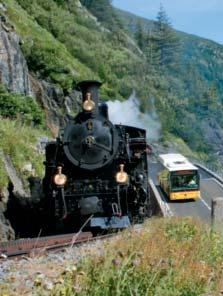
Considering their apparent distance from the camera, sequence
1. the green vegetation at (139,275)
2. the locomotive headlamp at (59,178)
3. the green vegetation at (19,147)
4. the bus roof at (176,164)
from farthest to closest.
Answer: the bus roof at (176,164) < the green vegetation at (19,147) < the locomotive headlamp at (59,178) < the green vegetation at (139,275)

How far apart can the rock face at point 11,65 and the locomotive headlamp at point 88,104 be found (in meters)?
11.3

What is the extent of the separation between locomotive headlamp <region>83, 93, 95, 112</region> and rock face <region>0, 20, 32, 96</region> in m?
11.3

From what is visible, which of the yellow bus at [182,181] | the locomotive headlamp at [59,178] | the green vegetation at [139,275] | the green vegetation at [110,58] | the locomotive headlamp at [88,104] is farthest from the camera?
the green vegetation at [110,58]

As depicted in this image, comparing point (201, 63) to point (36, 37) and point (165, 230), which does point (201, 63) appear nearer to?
point (36, 37)

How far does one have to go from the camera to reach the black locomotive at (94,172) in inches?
549

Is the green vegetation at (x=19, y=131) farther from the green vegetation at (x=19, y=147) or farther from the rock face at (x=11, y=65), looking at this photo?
the rock face at (x=11, y=65)

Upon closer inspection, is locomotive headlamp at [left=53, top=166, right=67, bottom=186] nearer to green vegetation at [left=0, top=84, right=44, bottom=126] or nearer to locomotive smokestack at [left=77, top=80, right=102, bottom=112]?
locomotive smokestack at [left=77, top=80, right=102, bottom=112]

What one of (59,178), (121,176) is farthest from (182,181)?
(59,178)

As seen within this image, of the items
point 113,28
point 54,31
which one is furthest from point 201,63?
point 54,31

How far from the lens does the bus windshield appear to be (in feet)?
89.2

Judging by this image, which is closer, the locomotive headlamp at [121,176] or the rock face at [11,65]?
the locomotive headlamp at [121,176]

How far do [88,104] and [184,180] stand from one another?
13.9m

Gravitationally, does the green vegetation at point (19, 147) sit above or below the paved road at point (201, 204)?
above

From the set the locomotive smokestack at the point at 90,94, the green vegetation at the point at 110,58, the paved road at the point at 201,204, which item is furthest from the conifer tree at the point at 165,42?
the locomotive smokestack at the point at 90,94
